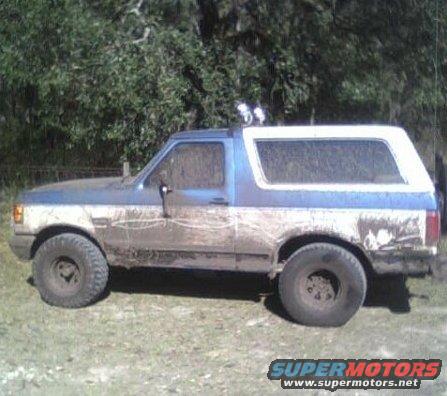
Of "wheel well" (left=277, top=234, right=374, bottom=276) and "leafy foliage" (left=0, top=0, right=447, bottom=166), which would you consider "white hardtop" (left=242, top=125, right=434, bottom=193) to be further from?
"leafy foliage" (left=0, top=0, right=447, bottom=166)

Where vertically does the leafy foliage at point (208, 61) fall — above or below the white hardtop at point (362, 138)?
above

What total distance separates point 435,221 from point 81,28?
5.00 meters

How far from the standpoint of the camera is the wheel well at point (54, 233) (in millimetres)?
7230

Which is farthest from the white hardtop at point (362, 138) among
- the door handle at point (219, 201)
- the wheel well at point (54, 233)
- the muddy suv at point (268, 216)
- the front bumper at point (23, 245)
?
the front bumper at point (23, 245)

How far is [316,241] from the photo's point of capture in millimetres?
6691

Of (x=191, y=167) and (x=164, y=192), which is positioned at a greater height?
(x=191, y=167)

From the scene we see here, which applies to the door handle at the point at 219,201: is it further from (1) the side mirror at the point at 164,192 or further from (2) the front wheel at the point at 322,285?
(2) the front wheel at the point at 322,285

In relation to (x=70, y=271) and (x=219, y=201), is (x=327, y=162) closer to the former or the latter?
(x=219, y=201)

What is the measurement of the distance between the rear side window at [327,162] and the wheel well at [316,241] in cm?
51

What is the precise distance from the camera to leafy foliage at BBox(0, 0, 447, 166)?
910cm

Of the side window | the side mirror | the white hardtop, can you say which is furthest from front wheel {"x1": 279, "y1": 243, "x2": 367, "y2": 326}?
the side mirror

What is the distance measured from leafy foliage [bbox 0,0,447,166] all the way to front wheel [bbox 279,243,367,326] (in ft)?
10.9

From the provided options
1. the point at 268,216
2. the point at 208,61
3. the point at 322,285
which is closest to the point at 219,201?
the point at 268,216

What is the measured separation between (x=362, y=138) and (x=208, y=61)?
3569 millimetres
